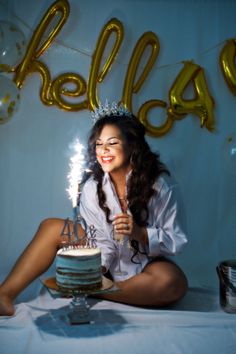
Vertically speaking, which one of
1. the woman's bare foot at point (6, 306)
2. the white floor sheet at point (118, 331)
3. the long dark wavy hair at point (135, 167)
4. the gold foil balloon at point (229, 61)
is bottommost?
the white floor sheet at point (118, 331)

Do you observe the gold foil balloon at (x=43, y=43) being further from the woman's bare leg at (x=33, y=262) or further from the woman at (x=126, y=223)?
the woman's bare leg at (x=33, y=262)

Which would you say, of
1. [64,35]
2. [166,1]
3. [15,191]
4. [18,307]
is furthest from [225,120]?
[18,307]

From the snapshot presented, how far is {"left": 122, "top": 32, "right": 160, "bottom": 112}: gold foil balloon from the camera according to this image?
9.00 ft

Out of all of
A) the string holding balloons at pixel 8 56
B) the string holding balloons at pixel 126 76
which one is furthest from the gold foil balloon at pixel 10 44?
the string holding balloons at pixel 126 76

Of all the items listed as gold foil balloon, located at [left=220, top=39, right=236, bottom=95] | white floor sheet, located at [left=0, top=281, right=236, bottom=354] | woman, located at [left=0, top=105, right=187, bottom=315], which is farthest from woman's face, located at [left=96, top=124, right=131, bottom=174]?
gold foil balloon, located at [left=220, top=39, right=236, bottom=95]

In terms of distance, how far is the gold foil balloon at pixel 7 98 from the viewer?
93.3 inches

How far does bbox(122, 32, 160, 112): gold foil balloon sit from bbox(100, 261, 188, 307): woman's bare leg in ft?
3.54

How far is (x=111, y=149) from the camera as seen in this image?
212 centimetres

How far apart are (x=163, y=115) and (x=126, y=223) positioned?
1.14m

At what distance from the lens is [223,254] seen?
2.82 m

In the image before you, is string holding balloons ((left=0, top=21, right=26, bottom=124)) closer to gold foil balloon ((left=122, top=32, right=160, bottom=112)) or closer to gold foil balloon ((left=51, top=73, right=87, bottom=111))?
gold foil balloon ((left=51, top=73, right=87, bottom=111))

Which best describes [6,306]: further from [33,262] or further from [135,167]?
[135,167]

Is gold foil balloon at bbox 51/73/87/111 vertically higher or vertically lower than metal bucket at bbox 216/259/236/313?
higher

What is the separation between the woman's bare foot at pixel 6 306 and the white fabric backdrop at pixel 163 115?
3.16 ft
